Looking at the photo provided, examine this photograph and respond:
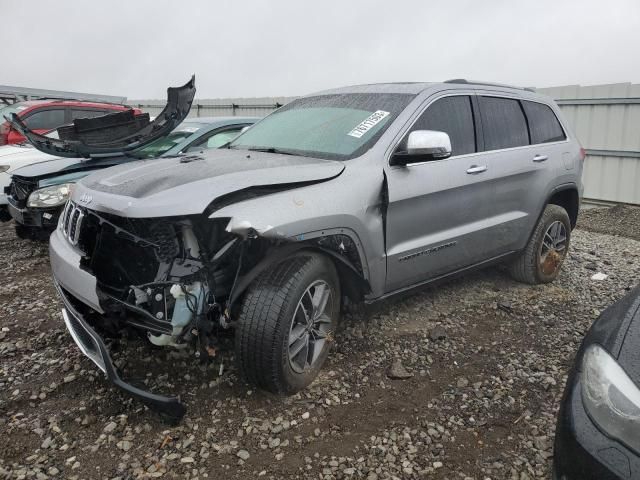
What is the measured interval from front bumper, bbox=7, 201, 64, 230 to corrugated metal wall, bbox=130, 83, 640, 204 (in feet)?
27.1

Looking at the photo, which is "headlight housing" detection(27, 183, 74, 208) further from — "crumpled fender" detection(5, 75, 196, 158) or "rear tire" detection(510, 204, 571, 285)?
"rear tire" detection(510, 204, 571, 285)

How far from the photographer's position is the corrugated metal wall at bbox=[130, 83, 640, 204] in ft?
27.2

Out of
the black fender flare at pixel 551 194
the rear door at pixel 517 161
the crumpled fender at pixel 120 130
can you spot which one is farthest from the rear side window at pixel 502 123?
the crumpled fender at pixel 120 130

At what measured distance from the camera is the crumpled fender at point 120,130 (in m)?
5.03

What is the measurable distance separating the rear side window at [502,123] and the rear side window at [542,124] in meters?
0.11

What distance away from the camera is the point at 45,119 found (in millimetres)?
8406

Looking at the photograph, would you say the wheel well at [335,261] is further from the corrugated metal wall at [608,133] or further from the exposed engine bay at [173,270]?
the corrugated metal wall at [608,133]

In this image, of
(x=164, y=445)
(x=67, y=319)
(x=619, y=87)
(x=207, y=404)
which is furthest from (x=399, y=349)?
(x=619, y=87)

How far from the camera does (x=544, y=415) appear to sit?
9.02 ft

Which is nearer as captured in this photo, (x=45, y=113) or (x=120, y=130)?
(x=120, y=130)

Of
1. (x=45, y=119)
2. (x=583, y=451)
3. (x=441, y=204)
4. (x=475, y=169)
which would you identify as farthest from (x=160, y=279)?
(x=45, y=119)

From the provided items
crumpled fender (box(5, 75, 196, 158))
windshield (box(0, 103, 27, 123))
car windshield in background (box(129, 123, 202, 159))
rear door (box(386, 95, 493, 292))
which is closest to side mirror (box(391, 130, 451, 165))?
rear door (box(386, 95, 493, 292))

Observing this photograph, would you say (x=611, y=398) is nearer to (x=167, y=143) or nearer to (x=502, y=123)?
(x=502, y=123)

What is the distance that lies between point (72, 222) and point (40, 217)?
7.48 feet
